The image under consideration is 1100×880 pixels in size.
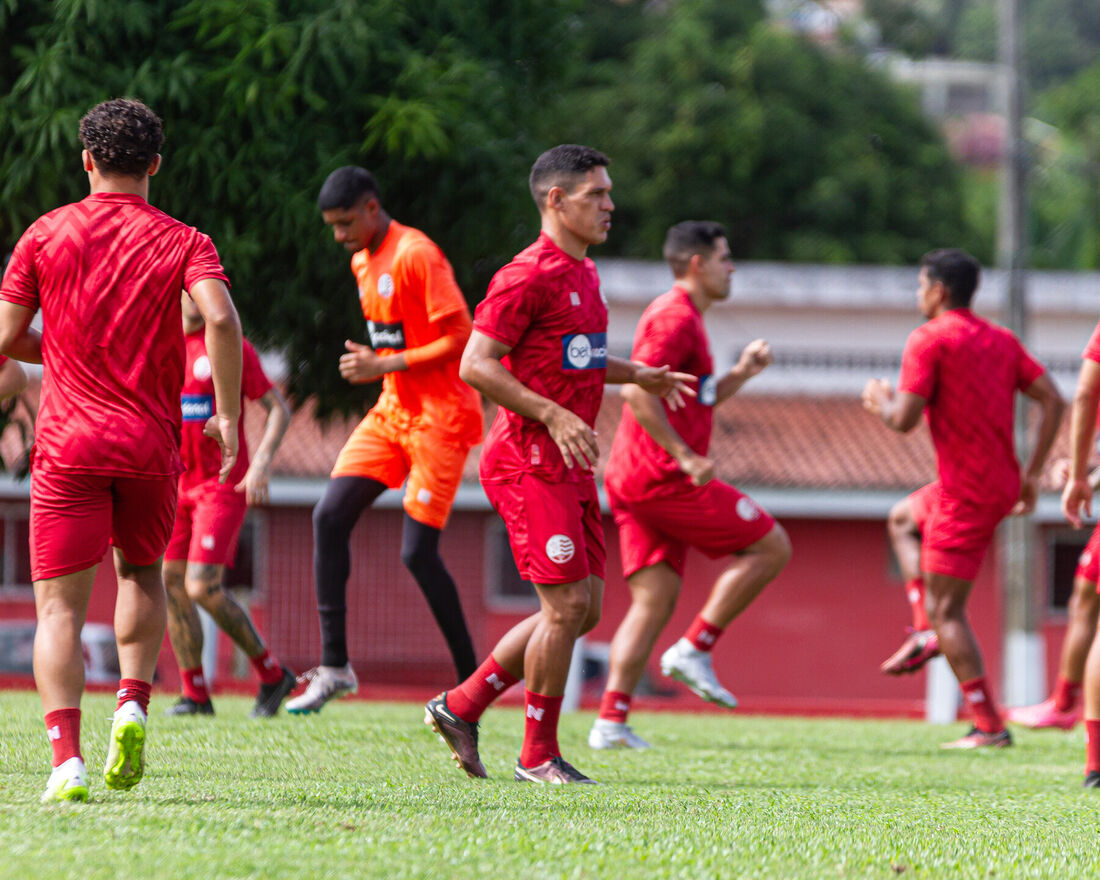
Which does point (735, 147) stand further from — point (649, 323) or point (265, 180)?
point (649, 323)

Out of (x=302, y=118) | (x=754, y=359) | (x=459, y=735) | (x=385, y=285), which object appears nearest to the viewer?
(x=459, y=735)

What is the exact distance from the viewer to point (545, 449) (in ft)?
17.1

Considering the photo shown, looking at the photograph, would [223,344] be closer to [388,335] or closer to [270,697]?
[388,335]

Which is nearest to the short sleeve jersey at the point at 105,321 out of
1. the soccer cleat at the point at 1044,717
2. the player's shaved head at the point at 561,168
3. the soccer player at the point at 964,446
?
the player's shaved head at the point at 561,168

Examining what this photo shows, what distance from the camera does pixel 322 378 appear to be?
492 inches

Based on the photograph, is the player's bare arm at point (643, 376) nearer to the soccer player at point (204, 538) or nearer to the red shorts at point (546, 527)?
the red shorts at point (546, 527)

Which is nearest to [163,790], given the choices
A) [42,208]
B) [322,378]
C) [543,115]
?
[42,208]

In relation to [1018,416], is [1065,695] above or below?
below

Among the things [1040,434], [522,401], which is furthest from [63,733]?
[1040,434]

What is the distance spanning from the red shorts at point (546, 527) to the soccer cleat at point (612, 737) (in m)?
1.79

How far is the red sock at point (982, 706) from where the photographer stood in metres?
7.43

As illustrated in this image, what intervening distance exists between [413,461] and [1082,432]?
2727 millimetres

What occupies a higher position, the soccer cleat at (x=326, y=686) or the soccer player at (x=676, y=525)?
the soccer player at (x=676, y=525)

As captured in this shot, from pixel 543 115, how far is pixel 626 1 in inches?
999
